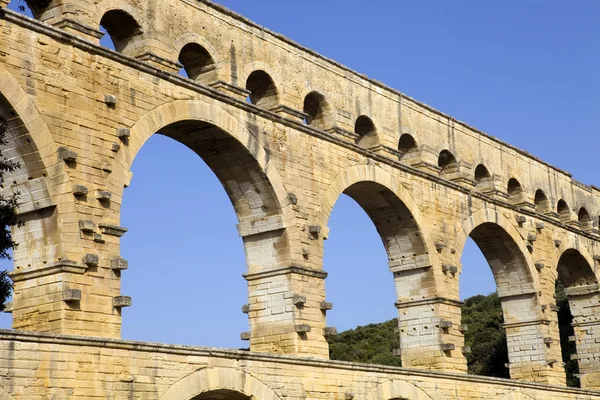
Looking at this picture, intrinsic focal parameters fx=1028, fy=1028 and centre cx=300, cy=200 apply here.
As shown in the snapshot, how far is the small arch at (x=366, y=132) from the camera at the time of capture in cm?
2297

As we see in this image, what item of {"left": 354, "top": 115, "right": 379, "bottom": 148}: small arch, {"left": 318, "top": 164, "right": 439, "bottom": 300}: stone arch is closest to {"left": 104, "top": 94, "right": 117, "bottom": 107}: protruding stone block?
{"left": 318, "top": 164, "right": 439, "bottom": 300}: stone arch

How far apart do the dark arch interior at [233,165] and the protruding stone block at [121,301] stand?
3.94 m

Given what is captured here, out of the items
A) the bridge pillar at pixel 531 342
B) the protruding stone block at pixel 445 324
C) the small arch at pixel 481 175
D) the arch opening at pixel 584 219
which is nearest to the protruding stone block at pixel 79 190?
the protruding stone block at pixel 445 324

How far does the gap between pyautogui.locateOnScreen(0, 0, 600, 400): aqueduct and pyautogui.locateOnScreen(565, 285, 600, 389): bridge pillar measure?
144 mm

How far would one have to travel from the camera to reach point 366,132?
76.0 feet

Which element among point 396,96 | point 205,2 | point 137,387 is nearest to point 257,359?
point 137,387

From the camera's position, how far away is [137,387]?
579 inches

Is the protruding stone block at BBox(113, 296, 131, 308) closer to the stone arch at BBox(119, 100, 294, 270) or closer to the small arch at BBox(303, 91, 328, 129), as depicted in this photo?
the stone arch at BBox(119, 100, 294, 270)

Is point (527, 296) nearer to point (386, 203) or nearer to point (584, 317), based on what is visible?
point (584, 317)

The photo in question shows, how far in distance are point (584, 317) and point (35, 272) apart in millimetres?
20149

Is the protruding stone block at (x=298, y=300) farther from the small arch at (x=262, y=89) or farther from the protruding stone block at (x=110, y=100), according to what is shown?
the protruding stone block at (x=110, y=100)

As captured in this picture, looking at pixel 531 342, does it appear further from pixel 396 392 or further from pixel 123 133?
pixel 123 133

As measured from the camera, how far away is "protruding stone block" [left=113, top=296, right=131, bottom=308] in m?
15.4

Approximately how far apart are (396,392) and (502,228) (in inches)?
309
